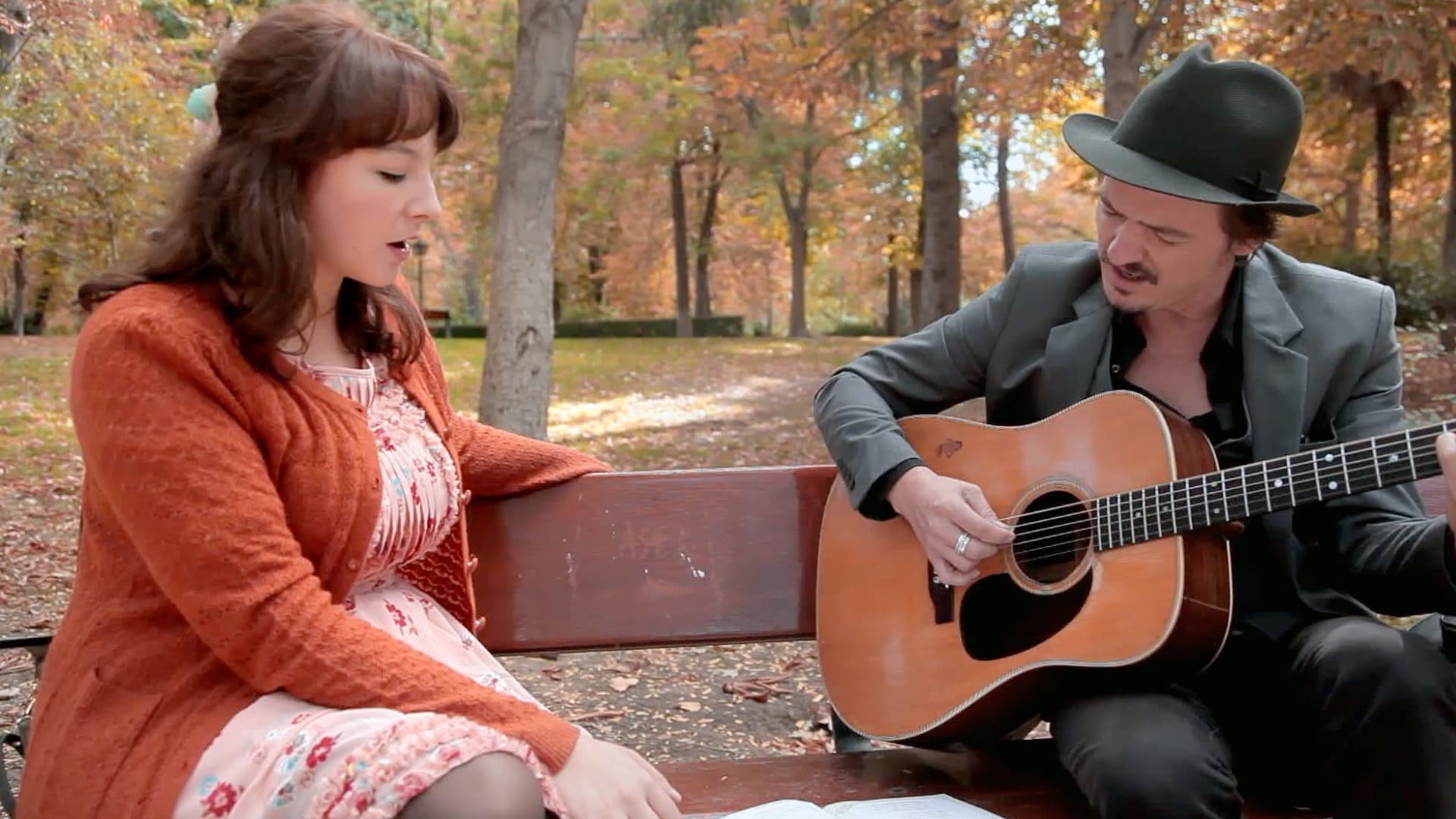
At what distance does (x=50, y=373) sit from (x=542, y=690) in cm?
1232

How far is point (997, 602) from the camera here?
2512 millimetres

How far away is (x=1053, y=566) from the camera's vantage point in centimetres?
246

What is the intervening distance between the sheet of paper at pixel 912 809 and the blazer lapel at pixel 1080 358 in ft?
2.74

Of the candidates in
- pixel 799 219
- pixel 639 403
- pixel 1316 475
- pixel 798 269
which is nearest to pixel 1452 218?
pixel 639 403

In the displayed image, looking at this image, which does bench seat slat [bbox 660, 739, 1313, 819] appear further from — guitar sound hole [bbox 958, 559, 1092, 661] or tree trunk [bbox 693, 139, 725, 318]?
tree trunk [bbox 693, 139, 725, 318]

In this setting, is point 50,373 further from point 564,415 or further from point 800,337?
point 800,337

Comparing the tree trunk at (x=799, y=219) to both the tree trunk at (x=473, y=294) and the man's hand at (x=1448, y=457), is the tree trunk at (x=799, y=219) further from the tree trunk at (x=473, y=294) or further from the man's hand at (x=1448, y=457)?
the man's hand at (x=1448, y=457)

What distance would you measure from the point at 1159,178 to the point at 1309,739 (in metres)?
1.05

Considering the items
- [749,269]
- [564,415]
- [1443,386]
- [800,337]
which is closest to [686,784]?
[1443,386]

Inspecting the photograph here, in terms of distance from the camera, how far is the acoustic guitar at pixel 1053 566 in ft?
6.95

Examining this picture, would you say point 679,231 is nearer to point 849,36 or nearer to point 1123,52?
point 849,36

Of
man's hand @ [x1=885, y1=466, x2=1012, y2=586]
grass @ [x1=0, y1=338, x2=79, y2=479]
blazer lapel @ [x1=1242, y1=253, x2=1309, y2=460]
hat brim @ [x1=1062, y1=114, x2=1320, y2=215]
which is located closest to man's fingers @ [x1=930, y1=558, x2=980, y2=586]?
man's hand @ [x1=885, y1=466, x2=1012, y2=586]

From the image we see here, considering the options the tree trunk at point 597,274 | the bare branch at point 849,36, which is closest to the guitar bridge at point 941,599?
the bare branch at point 849,36

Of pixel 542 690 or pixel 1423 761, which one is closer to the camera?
pixel 1423 761
